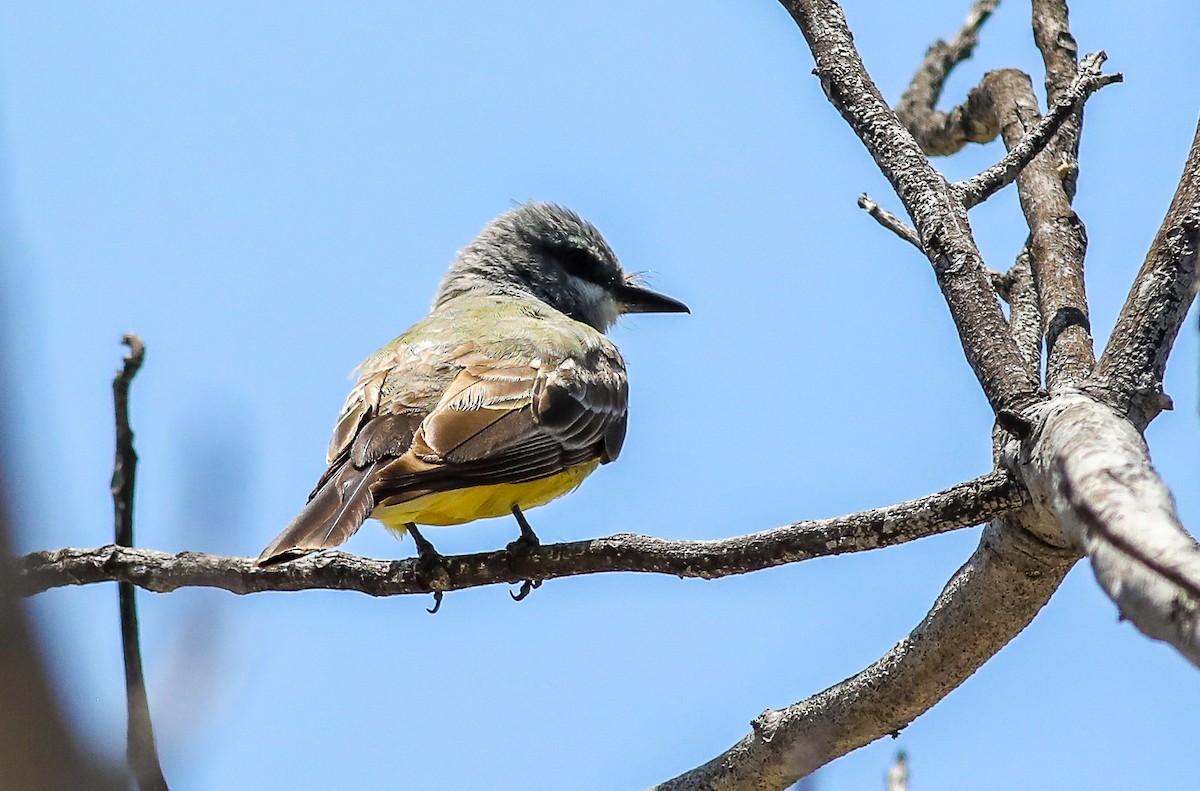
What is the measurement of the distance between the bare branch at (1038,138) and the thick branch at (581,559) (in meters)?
1.49

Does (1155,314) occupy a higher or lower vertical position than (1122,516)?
higher

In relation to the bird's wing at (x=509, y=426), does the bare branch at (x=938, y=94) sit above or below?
above

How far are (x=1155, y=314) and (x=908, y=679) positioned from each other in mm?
1277

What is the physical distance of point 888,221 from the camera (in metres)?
5.15

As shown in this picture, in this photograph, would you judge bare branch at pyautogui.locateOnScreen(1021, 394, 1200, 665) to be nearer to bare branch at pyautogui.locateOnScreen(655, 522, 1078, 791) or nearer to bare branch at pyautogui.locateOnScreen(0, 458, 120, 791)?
bare branch at pyautogui.locateOnScreen(655, 522, 1078, 791)

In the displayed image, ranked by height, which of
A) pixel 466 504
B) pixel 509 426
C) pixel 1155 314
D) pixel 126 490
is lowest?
pixel 126 490

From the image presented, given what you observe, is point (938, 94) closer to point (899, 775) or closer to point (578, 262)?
point (578, 262)

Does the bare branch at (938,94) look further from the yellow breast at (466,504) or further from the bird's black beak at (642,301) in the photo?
the yellow breast at (466,504)

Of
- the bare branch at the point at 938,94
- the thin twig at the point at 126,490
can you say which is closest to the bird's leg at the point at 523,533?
the thin twig at the point at 126,490

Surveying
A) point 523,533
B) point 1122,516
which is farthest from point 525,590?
point 1122,516

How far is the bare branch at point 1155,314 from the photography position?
11.8 feet

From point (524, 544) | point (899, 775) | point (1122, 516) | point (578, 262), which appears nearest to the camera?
point (1122, 516)

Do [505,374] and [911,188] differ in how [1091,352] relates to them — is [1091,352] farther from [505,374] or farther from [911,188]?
[505,374]

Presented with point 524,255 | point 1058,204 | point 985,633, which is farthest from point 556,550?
point 524,255
